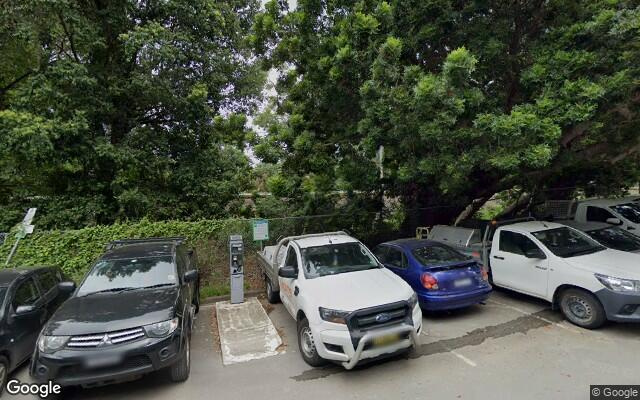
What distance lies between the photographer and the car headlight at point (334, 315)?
14.3 feet

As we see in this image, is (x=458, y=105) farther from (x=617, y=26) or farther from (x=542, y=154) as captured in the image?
(x=617, y=26)

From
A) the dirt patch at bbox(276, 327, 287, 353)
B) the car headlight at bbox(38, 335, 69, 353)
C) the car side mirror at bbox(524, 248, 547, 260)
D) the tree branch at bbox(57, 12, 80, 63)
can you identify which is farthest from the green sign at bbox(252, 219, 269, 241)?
the tree branch at bbox(57, 12, 80, 63)

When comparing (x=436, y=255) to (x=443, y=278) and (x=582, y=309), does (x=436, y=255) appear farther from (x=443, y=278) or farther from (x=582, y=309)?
(x=582, y=309)

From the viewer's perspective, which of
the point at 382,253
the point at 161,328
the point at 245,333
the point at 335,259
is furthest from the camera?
the point at 382,253

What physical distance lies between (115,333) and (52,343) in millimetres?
694

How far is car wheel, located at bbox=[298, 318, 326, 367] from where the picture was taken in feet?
15.5

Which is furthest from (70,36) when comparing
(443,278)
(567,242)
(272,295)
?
(567,242)

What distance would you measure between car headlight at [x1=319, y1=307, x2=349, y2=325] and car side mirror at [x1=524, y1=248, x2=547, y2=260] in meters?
4.06

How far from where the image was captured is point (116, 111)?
10594mm

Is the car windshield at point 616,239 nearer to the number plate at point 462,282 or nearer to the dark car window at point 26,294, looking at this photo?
the number plate at point 462,282

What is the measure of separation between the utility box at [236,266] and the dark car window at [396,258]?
324 cm

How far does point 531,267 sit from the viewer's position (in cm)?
638

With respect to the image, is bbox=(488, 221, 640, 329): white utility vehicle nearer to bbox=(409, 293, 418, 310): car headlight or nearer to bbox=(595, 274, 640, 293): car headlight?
bbox=(595, 274, 640, 293): car headlight

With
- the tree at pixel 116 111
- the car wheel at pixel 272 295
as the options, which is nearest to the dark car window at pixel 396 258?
the car wheel at pixel 272 295
